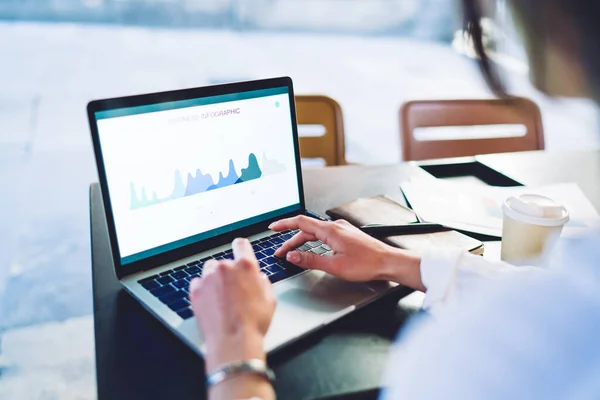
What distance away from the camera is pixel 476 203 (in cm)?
119

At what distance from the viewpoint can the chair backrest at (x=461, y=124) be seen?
1.76 meters

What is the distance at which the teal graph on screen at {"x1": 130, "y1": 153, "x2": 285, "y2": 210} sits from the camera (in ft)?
2.76

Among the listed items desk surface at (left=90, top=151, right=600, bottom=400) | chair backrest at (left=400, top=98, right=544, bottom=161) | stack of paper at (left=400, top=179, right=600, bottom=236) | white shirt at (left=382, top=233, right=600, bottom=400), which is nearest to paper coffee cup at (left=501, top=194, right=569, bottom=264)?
stack of paper at (left=400, top=179, right=600, bottom=236)

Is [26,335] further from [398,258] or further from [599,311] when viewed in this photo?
[599,311]

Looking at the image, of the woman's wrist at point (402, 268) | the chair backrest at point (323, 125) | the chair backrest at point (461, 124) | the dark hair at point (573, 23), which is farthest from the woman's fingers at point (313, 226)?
the chair backrest at point (461, 124)

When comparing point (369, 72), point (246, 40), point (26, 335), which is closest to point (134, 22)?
point (246, 40)

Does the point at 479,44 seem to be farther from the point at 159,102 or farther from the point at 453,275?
the point at 159,102

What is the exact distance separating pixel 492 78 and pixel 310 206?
21.8 inches

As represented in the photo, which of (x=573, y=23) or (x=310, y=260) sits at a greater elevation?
(x=573, y=23)

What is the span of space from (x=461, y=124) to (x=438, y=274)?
116 centimetres

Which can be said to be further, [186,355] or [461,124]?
[461,124]

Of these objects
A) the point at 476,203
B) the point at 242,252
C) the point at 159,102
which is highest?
the point at 159,102

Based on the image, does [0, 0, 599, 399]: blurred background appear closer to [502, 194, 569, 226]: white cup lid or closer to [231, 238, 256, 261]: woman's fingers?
[502, 194, 569, 226]: white cup lid

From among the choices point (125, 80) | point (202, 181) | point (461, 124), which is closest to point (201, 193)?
point (202, 181)
